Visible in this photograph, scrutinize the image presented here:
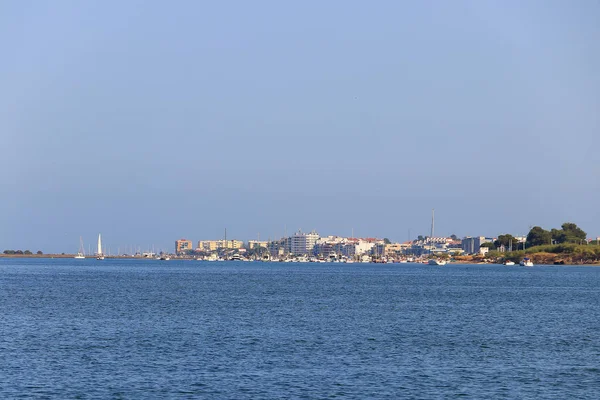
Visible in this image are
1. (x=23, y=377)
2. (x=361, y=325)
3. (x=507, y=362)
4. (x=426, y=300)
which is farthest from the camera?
(x=426, y=300)

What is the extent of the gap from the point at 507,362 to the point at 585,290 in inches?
2573

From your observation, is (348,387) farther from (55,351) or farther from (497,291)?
(497,291)

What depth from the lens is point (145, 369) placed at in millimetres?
33188

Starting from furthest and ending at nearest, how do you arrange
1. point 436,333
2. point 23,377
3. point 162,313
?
point 162,313 < point 436,333 < point 23,377

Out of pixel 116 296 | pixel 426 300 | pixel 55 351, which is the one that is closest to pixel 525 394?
pixel 55 351

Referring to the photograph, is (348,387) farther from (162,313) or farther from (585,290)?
(585,290)

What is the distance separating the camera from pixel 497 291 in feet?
305

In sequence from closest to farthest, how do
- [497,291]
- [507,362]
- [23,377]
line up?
[23,377]
[507,362]
[497,291]

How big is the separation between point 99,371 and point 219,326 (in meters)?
16.1

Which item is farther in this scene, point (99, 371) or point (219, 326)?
point (219, 326)

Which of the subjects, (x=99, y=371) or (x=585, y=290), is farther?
(x=585, y=290)

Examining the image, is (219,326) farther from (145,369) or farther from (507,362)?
(507,362)

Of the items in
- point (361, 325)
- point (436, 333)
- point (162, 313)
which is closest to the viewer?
point (436, 333)

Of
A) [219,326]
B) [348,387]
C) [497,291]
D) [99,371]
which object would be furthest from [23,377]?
[497,291]
